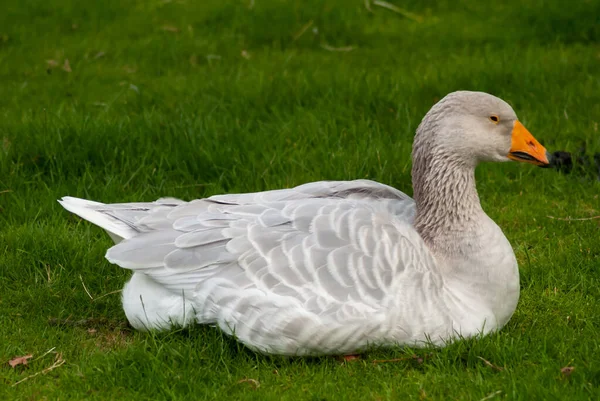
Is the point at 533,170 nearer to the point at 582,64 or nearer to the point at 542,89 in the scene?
the point at 542,89

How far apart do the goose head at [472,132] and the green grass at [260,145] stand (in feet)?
3.01

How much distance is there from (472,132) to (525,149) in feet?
1.02

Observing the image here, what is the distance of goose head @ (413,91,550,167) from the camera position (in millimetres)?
4758

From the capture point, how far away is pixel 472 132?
4.76 metres

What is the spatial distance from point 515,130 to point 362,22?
16.2 feet

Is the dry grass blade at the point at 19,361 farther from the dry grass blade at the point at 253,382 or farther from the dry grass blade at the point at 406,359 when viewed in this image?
the dry grass blade at the point at 406,359

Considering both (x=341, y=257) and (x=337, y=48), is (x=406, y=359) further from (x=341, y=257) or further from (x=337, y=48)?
(x=337, y=48)

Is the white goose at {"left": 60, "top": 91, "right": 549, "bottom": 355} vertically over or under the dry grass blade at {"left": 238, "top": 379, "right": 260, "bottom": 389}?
over

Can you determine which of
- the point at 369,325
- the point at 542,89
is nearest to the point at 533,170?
the point at 542,89

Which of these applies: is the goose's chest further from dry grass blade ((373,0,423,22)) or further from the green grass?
dry grass blade ((373,0,423,22))

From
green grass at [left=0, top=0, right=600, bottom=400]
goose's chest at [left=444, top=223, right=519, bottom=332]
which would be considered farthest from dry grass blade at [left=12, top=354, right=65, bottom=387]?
goose's chest at [left=444, top=223, right=519, bottom=332]

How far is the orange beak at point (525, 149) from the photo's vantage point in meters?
4.82

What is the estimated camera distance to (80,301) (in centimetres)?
524

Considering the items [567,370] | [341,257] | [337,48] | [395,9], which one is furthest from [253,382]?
[395,9]
